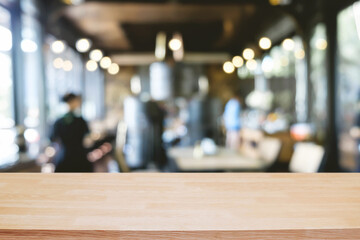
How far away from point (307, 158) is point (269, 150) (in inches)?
33.4

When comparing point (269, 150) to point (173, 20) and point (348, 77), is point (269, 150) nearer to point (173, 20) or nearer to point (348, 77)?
point (348, 77)

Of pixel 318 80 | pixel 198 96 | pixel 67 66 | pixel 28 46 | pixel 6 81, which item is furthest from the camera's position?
pixel 67 66

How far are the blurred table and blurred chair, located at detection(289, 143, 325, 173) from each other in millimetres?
369

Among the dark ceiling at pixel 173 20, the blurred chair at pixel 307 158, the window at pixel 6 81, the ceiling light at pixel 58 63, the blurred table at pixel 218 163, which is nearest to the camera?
the blurred chair at pixel 307 158

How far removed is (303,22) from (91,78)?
8.88 metres

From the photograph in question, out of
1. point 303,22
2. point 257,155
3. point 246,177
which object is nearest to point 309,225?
point 246,177

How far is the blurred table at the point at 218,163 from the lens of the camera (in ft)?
11.0

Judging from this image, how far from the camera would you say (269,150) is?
3912 mm

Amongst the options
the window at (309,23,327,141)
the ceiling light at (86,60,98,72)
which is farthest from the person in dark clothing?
the ceiling light at (86,60,98,72)

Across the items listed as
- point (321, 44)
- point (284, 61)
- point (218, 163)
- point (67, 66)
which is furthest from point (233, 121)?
point (67, 66)

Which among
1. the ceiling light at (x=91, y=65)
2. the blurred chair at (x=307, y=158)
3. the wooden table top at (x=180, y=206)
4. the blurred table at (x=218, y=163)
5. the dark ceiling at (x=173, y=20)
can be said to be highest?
the dark ceiling at (x=173, y=20)

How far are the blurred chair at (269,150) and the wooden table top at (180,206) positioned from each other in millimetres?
2791

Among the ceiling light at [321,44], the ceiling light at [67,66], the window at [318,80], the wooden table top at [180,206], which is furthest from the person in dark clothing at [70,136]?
the ceiling light at [67,66]

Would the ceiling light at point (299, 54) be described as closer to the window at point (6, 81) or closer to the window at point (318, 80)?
the window at point (318, 80)
